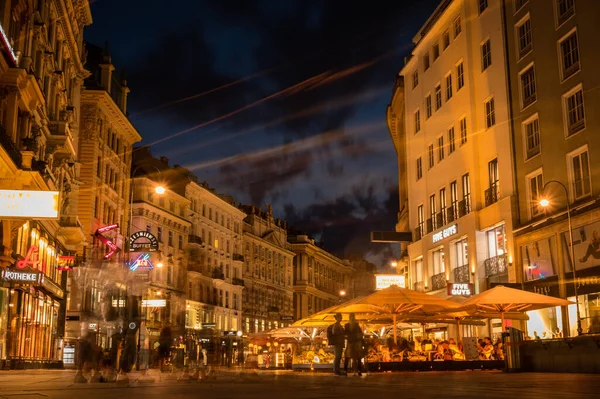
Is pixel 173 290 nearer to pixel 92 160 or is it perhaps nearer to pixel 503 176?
pixel 92 160

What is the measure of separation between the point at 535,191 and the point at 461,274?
7617 millimetres

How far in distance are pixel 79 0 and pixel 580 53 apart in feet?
92.0

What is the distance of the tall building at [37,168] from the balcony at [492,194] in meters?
20.8

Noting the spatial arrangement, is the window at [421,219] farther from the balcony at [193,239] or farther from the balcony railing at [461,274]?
the balcony at [193,239]

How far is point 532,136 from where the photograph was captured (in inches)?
1404

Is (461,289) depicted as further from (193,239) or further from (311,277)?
(311,277)

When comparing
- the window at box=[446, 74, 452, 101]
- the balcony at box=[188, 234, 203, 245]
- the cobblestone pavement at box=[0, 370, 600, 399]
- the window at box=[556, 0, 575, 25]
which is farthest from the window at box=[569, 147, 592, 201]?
the balcony at box=[188, 234, 203, 245]

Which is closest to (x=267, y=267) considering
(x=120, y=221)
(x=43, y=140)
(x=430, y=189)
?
(x=120, y=221)

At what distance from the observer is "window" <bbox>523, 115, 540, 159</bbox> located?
115 feet

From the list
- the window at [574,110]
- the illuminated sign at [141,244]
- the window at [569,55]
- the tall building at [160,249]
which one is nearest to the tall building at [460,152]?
the window at [574,110]

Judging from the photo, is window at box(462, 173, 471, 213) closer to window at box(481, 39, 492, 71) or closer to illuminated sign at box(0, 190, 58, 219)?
window at box(481, 39, 492, 71)

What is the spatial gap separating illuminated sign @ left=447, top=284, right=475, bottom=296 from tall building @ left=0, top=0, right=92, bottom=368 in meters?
19.2

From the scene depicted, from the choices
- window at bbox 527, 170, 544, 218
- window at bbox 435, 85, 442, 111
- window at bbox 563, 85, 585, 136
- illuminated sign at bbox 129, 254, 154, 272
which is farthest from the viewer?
window at bbox 435, 85, 442, 111

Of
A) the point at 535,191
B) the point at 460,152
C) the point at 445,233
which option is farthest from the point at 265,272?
the point at 535,191
